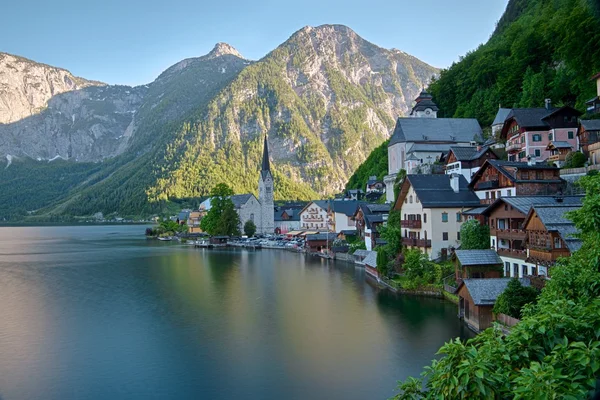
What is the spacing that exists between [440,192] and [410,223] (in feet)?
12.8

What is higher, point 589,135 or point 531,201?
point 589,135

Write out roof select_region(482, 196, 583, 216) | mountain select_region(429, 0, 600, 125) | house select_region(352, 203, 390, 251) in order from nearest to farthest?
1. roof select_region(482, 196, 583, 216)
2. mountain select_region(429, 0, 600, 125)
3. house select_region(352, 203, 390, 251)

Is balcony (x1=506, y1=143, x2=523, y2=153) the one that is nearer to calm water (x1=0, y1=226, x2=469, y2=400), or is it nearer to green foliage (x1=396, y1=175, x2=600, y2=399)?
calm water (x1=0, y1=226, x2=469, y2=400)

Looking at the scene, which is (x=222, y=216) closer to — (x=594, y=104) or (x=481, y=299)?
(x=594, y=104)

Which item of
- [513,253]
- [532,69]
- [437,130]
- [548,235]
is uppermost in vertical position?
[532,69]

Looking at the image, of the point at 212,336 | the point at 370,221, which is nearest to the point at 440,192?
the point at 370,221

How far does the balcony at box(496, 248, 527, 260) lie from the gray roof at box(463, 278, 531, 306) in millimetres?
2551

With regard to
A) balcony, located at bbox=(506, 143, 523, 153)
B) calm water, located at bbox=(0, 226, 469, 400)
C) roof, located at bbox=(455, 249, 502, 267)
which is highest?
balcony, located at bbox=(506, 143, 523, 153)

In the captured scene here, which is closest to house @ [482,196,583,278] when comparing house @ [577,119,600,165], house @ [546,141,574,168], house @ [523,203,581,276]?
house @ [523,203,581,276]

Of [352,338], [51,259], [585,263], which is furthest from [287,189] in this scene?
[585,263]

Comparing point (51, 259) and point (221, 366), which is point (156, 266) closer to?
point (51, 259)

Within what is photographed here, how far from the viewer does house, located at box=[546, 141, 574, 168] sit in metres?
39.3

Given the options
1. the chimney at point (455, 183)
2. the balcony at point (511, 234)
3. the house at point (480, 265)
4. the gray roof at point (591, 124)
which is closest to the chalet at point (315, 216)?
the chimney at point (455, 183)

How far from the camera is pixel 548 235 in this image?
24.8m
